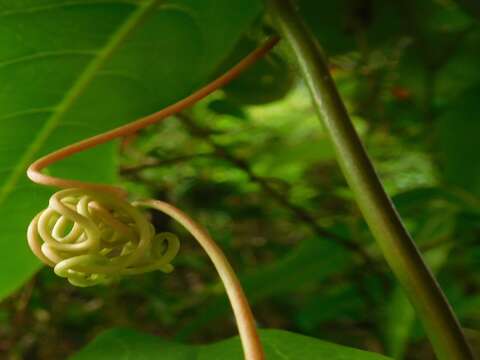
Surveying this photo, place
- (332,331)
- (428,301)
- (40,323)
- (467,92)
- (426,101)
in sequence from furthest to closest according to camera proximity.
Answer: (332,331), (40,323), (426,101), (467,92), (428,301)

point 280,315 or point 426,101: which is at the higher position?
point 426,101

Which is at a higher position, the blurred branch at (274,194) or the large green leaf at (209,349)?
the blurred branch at (274,194)

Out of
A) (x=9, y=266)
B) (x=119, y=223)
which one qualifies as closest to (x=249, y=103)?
(x=9, y=266)

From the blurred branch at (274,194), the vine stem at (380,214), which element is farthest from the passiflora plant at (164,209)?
the blurred branch at (274,194)

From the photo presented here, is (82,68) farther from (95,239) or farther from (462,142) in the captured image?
(462,142)

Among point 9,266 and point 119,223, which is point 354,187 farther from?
point 9,266

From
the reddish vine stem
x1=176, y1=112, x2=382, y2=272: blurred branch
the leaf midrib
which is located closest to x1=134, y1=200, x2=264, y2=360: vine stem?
the reddish vine stem

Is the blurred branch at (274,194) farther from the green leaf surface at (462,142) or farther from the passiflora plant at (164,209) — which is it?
the passiflora plant at (164,209)

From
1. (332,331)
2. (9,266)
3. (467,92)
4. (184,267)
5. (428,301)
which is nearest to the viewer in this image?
(428,301)
